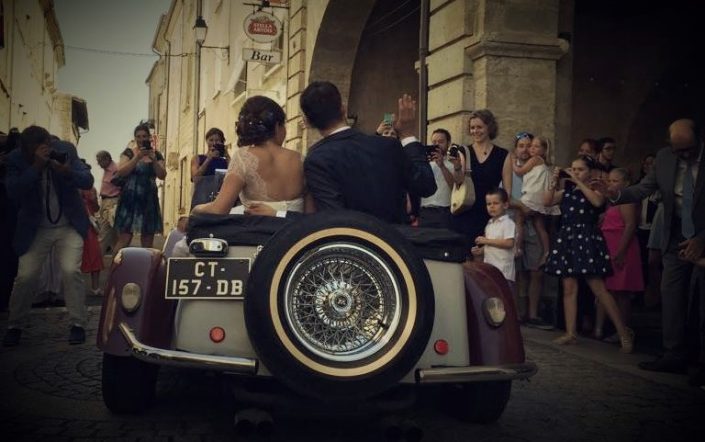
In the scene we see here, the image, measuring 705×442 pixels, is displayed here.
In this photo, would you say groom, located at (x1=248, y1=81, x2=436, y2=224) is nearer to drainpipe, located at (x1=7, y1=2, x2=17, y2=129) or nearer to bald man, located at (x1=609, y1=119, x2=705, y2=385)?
bald man, located at (x1=609, y1=119, x2=705, y2=385)

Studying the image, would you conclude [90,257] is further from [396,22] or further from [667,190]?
[396,22]

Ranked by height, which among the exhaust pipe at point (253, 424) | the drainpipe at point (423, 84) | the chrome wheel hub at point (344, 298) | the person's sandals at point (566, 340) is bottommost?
the person's sandals at point (566, 340)

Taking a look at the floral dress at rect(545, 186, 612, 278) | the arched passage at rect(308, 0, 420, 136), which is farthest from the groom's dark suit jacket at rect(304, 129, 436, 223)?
the arched passage at rect(308, 0, 420, 136)

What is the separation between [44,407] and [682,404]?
3.28m

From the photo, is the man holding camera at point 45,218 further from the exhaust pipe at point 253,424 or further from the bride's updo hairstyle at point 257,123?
the exhaust pipe at point 253,424

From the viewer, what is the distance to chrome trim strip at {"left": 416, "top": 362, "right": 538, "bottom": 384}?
9.92 feet

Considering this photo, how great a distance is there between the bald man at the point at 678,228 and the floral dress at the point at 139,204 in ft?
18.8

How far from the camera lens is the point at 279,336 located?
282cm

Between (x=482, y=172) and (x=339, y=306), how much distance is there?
4169mm

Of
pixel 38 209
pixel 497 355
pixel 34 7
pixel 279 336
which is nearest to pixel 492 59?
pixel 38 209

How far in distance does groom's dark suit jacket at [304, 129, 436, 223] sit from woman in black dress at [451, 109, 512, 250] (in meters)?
3.17

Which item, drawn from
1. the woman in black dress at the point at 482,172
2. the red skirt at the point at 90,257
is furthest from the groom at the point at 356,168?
the red skirt at the point at 90,257

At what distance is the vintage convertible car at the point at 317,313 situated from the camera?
2.84 metres

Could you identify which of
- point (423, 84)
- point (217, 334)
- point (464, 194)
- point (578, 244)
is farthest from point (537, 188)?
point (217, 334)
